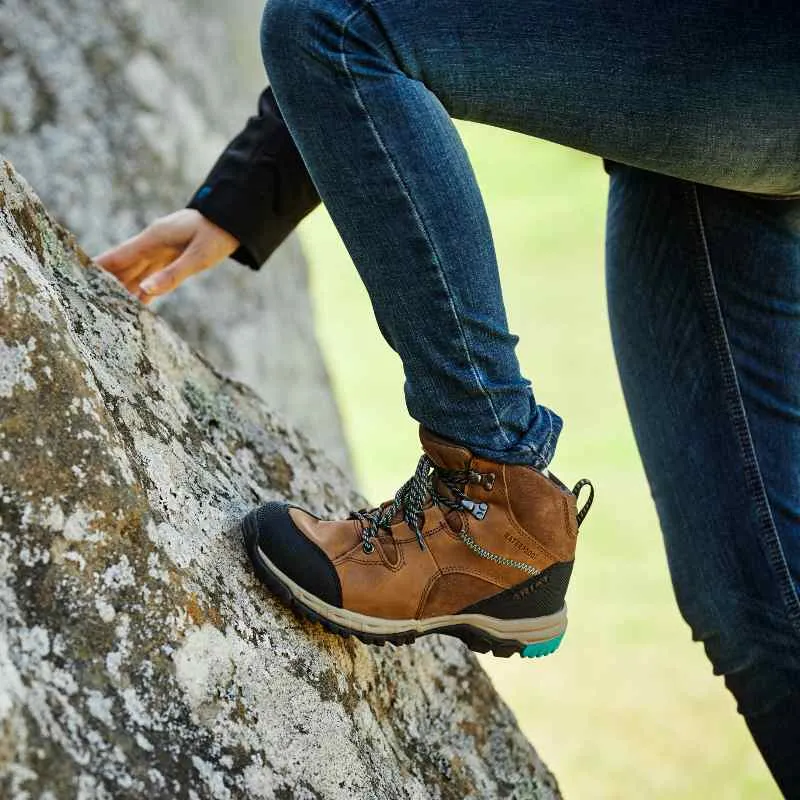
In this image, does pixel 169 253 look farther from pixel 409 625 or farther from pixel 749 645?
pixel 749 645

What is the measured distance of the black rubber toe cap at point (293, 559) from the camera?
121 cm

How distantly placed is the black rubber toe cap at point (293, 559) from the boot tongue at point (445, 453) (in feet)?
0.55

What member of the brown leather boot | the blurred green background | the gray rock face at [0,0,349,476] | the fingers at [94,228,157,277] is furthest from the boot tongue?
the gray rock face at [0,0,349,476]

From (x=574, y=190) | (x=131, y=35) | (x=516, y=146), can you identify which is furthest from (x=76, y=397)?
(x=516, y=146)

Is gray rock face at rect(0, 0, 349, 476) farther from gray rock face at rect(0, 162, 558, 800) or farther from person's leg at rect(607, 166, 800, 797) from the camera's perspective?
person's leg at rect(607, 166, 800, 797)

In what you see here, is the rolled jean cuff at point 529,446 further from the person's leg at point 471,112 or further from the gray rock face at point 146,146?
the gray rock face at point 146,146

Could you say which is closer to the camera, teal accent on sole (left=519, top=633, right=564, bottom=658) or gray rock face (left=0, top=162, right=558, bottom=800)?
gray rock face (left=0, top=162, right=558, bottom=800)

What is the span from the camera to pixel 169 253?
1709 millimetres

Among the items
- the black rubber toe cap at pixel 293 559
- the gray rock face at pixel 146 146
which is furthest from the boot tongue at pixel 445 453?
the gray rock face at pixel 146 146

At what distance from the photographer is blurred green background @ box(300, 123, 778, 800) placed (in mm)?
2779

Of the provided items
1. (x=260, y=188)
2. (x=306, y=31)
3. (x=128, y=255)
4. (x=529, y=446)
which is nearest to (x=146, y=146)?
(x=128, y=255)

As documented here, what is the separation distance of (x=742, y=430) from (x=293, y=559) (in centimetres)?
66

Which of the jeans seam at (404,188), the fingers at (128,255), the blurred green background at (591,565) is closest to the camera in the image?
the jeans seam at (404,188)

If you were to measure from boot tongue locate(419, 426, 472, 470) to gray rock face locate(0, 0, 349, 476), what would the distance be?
75.4 inches
